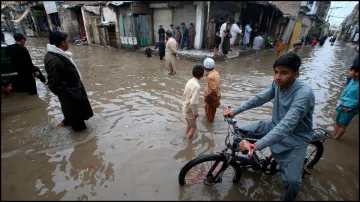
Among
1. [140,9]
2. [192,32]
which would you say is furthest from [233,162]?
[140,9]

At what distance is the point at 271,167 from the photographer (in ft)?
8.77

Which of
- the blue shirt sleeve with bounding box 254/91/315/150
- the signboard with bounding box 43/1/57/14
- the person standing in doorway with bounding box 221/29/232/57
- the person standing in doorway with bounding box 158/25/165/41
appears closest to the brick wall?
the person standing in doorway with bounding box 221/29/232/57

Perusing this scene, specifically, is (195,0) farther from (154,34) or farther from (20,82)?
(20,82)

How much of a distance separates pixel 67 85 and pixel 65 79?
4.4 inches

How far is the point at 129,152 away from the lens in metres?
3.27

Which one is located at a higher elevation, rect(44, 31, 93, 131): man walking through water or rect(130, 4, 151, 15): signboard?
rect(130, 4, 151, 15): signboard

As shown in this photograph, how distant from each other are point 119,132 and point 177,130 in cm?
122

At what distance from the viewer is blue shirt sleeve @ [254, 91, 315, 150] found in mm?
1788

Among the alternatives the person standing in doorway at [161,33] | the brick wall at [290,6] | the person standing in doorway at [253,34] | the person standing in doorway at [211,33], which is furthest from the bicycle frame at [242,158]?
the brick wall at [290,6]

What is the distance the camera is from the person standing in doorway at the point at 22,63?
448 centimetres

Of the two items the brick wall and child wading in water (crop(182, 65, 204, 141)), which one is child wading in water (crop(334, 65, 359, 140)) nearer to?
child wading in water (crop(182, 65, 204, 141))

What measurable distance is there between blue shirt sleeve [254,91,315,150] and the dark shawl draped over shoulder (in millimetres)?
3099

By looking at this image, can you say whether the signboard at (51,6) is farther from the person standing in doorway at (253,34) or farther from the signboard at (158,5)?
the person standing in doorway at (253,34)

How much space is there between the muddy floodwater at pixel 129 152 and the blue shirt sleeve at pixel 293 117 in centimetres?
44
